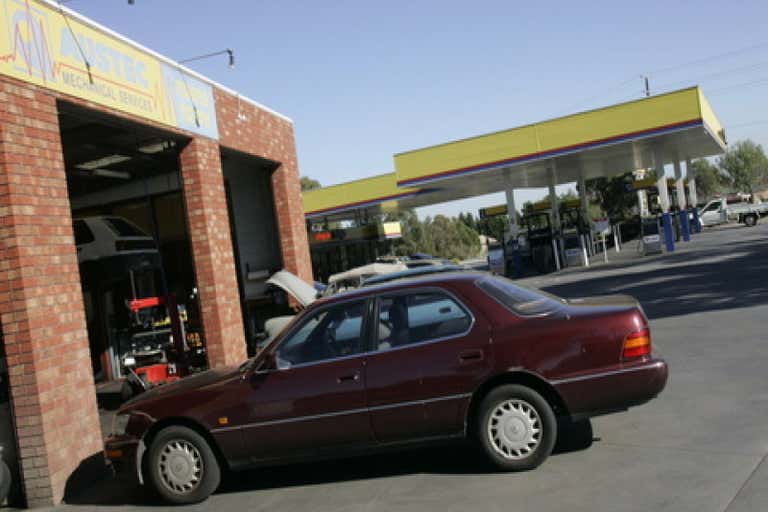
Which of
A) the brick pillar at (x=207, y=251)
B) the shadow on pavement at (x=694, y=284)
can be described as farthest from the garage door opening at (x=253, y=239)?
the shadow on pavement at (x=694, y=284)

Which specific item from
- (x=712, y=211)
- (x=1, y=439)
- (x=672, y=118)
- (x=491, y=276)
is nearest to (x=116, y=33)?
(x=1, y=439)

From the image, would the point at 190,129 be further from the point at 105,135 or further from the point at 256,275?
the point at 256,275

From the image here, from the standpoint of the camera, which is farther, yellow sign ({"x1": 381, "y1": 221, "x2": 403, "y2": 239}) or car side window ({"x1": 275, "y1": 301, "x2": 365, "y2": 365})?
yellow sign ({"x1": 381, "y1": 221, "x2": 403, "y2": 239})

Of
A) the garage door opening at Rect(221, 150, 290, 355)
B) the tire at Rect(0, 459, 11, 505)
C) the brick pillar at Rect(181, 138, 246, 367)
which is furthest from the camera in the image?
the garage door opening at Rect(221, 150, 290, 355)

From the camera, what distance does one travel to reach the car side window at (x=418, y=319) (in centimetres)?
593

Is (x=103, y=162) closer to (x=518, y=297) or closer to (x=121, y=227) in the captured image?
(x=121, y=227)

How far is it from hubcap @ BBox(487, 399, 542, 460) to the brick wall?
8.88 meters

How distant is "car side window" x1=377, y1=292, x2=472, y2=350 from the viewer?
5930 millimetres

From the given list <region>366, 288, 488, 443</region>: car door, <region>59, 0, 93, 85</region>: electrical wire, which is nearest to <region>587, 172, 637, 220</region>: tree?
<region>59, 0, 93, 85</region>: electrical wire

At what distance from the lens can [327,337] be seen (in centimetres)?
615

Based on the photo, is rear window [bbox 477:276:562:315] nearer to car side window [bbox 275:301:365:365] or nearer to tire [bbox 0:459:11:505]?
car side window [bbox 275:301:365:365]

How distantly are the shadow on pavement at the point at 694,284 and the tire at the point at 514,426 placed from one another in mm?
7672

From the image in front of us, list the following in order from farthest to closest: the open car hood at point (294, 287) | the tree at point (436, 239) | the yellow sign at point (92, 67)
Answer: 1. the tree at point (436, 239)
2. the open car hood at point (294, 287)
3. the yellow sign at point (92, 67)

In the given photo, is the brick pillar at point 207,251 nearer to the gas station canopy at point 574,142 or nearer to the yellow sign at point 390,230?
the gas station canopy at point 574,142
